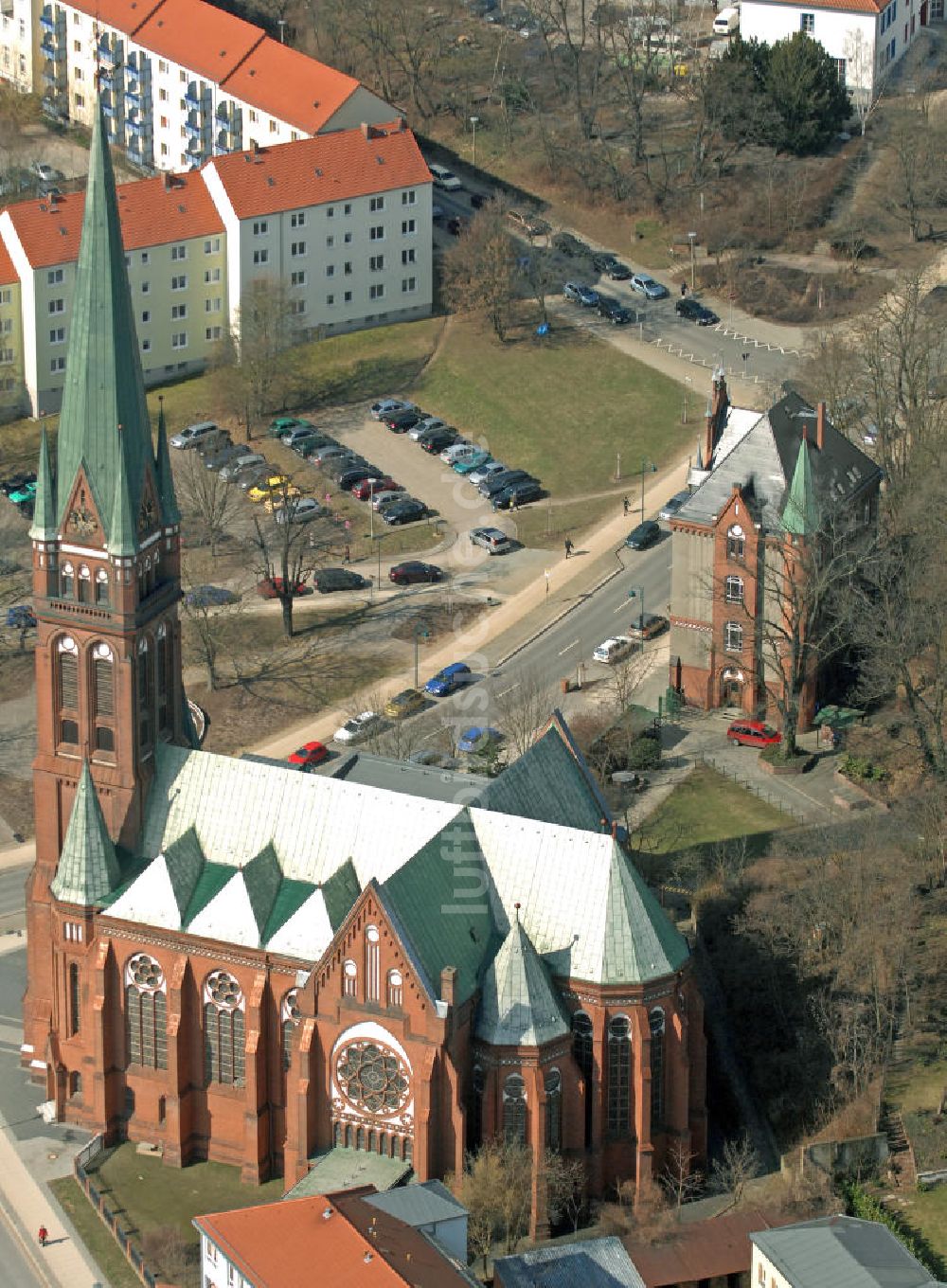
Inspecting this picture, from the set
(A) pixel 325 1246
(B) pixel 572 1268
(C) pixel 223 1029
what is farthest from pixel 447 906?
(A) pixel 325 1246

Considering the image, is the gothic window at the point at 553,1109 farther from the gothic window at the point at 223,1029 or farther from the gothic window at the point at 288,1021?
the gothic window at the point at 223,1029

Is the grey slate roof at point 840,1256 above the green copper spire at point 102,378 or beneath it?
beneath

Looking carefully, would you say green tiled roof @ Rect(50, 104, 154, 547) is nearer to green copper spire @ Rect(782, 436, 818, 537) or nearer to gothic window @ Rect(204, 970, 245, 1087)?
gothic window @ Rect(204, 970, 245, 1087)

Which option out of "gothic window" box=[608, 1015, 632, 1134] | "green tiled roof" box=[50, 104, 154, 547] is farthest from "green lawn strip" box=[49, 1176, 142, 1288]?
"green tiled roof" box=[50, 104, 154, 547]

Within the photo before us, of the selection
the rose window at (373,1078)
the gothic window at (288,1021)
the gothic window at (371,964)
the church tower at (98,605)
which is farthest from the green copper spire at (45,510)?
the rose window at (373,1078)

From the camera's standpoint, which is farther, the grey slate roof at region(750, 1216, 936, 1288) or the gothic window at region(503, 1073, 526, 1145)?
the gothic window at region(503, 1073, 526, 1145)

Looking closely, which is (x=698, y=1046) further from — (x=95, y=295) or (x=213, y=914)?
(x=95, y=295)

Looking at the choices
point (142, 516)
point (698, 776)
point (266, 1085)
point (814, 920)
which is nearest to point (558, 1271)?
point (266, 1085)
